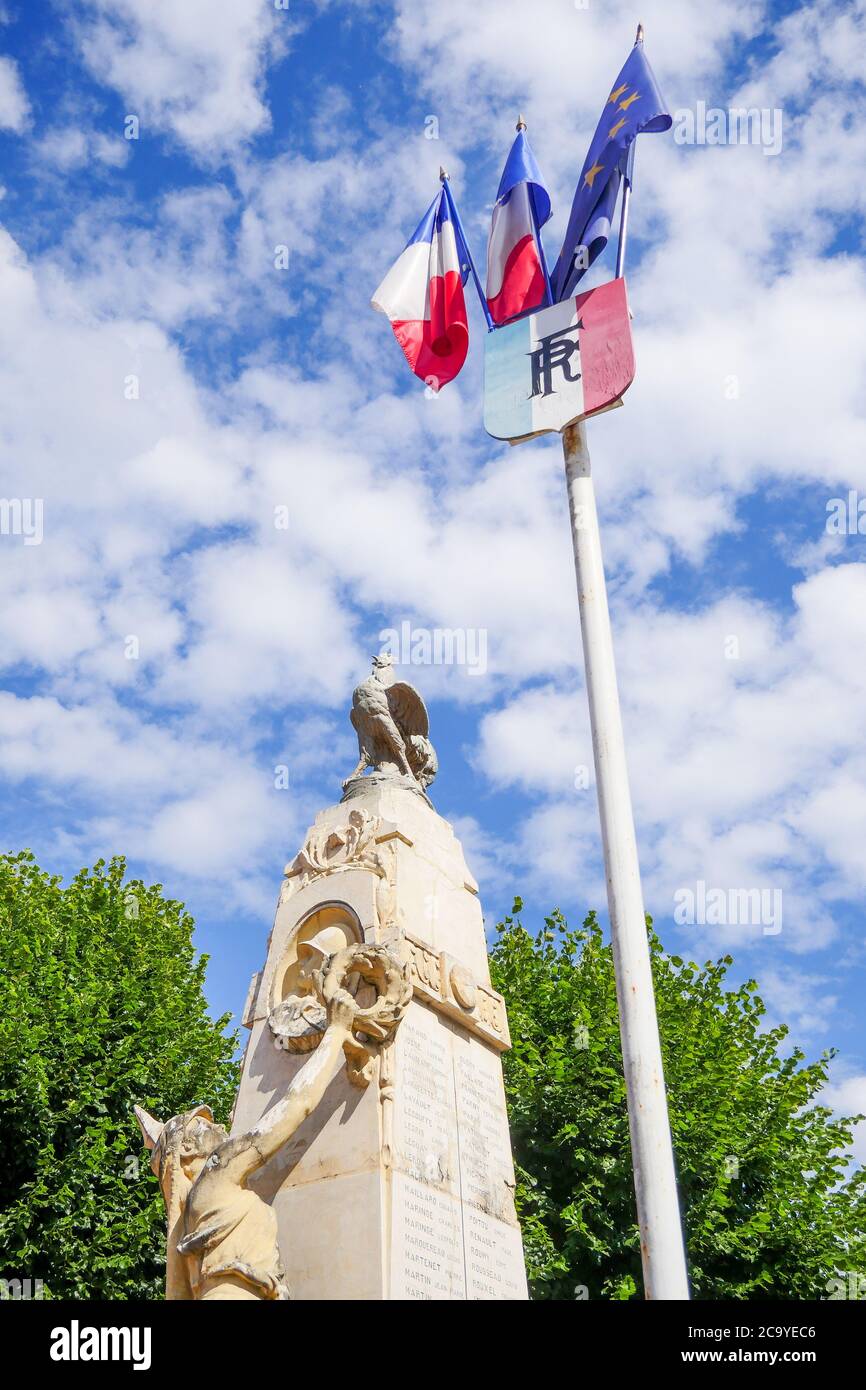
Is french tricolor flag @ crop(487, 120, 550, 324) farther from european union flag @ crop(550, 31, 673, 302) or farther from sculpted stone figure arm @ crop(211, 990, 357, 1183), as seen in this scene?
sculpted stone figure arm @ crop(211, 990, 357, 1183)

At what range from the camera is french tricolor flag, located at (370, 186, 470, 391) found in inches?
484

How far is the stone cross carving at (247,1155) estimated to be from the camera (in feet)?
26.2

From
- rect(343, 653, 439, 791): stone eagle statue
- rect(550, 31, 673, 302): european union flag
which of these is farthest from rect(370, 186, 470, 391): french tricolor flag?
rect(343, 653, 439, 791): stone eagle statue

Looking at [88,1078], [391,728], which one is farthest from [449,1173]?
[88,1078]

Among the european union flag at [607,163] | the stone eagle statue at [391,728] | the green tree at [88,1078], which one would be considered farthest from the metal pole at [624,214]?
the green tree at [88,1078]

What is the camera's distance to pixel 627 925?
8641 millimetres

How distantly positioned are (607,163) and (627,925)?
729 centimetres

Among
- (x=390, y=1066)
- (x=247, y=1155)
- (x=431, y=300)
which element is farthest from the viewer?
(x=431, y=300)

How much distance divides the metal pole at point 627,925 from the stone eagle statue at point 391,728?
2745mm

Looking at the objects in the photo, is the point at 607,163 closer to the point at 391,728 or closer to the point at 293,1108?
the point at 391,728

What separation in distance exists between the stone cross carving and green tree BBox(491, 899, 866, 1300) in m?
10.1
